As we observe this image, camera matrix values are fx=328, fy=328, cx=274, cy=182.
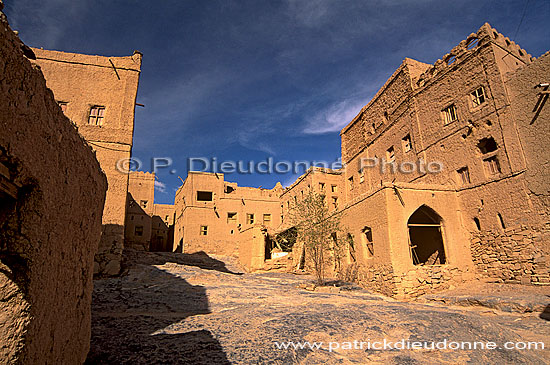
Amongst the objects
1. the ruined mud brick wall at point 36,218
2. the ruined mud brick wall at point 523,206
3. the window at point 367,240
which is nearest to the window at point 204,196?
the window at point 367,240

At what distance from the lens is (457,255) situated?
14672mm

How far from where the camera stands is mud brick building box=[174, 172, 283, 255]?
26.9 m

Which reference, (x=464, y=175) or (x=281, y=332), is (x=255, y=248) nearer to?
(x=464, y=175)

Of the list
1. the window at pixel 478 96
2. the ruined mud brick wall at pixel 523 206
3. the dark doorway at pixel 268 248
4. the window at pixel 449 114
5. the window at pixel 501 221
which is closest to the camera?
the ruined mud brick wall at pixel 523 206

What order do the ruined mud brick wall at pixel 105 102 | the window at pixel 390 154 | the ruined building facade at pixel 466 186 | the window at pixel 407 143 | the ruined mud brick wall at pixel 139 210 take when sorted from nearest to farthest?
the ruined building facade at pixel 466 186 → the ruined mud brick wall at pixel 105 102 → the window at pixel 407 143 → the window at pixel 390 154 → the ruined mud brick wall at pixel 139 210

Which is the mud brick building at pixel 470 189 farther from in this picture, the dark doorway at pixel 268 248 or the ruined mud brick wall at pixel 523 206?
the dark doorway at pixel 268 248

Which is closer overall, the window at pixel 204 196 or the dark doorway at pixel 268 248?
the dark doorway at pixel 268 248

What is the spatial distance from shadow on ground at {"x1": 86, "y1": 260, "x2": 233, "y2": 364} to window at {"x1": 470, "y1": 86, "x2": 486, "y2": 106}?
1504 cm

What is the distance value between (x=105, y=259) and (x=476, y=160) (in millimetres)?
17036

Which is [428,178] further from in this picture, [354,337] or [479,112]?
[354,337]

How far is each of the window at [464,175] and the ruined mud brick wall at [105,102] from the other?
1583 centimetres

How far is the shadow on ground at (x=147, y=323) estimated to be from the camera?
198 inches

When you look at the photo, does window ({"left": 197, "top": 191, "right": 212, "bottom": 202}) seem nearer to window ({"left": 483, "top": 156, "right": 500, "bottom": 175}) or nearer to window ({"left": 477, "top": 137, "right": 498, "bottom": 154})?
window ({"left": 477, "top": 137, "right": 498, "bottom": 154})

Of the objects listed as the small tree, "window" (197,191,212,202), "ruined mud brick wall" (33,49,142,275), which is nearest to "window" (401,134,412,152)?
the small tree
